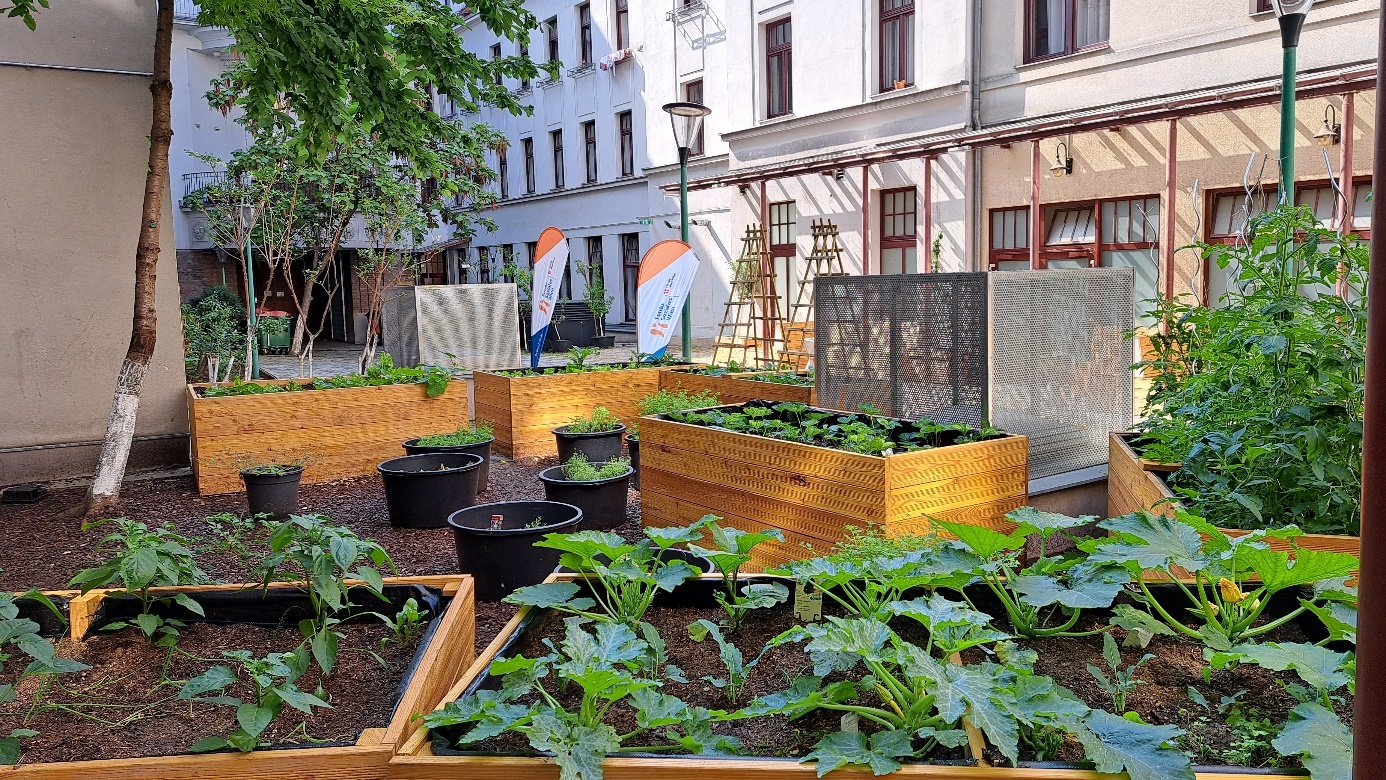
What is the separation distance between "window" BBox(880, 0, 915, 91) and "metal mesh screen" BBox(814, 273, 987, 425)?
11.7 m

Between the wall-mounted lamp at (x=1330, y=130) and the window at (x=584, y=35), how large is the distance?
20.9 metres

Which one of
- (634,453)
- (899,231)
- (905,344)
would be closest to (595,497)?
(634,453)

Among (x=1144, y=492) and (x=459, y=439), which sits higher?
(x=1144, y=492)

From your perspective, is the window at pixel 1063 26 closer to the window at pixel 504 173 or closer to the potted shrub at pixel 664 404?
the potted shrub at pixel 664 404

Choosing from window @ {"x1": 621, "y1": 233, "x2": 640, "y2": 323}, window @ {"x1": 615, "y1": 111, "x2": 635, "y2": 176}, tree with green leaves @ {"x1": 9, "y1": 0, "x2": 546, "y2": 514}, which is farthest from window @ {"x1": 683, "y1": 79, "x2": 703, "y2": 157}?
tree with green leaves @ {"x1": 9, "y1": 0, "x2": 546, "y2": 514}

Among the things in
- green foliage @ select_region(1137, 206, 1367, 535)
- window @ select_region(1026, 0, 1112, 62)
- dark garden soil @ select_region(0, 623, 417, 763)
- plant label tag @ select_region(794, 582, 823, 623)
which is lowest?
dark garden soil @ select_region(0, 623, 417, 763)

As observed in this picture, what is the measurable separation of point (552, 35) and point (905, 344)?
2672 centimetres

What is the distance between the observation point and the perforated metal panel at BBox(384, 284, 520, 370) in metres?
14.1

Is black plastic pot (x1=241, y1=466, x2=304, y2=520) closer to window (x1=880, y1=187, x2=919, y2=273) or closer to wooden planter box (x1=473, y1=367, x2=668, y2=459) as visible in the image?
wooden planter box (x1=473, y1=367, x2=668, y2=459)

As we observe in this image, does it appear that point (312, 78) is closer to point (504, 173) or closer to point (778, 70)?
point (778, 70)

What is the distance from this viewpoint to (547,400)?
9.92m

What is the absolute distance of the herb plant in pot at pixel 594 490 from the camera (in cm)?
649

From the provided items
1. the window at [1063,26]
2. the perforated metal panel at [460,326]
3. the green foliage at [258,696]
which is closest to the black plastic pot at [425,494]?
the green foliage at [258,696]

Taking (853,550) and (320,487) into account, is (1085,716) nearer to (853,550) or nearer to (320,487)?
(853,550)
